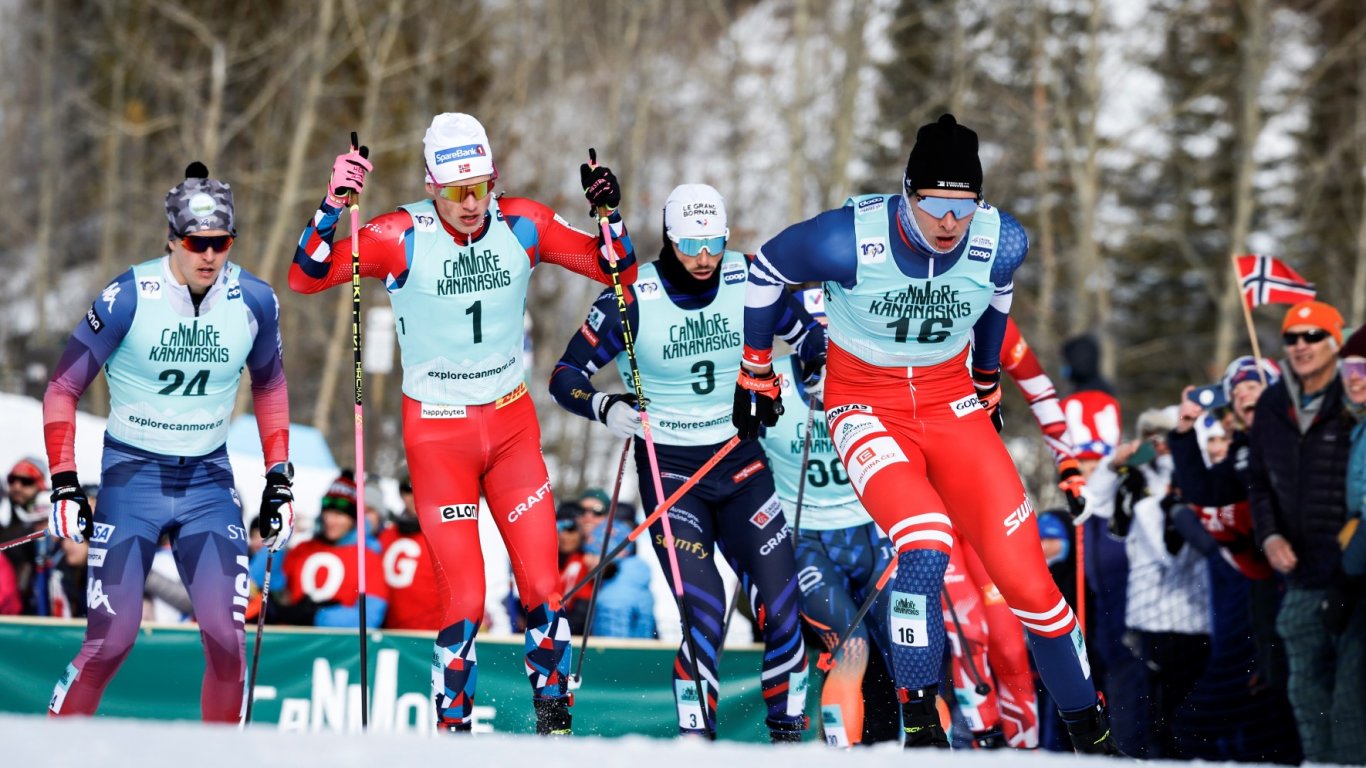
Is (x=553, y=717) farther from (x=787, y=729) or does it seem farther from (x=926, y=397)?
(x=926, y=397)

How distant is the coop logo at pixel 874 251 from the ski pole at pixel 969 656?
2.39m

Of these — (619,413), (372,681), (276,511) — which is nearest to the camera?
(276,511)

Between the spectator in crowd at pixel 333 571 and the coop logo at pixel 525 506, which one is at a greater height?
the coop logo at pixel 525 506

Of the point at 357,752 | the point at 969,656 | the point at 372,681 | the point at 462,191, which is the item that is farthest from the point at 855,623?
the point at 357,752

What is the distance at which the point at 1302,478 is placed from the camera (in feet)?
25.8

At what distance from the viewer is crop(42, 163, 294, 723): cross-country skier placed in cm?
624

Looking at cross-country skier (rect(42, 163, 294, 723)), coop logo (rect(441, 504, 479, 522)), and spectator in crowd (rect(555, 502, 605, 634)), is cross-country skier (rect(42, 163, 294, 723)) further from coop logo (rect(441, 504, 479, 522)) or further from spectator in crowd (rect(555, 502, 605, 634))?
spectator in crowd (rect(555, 502, 605, 634))

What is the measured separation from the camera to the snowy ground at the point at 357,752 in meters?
3.00

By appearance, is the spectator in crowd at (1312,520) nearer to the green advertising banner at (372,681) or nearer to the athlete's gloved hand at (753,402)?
the green advertising banner at (372,681)

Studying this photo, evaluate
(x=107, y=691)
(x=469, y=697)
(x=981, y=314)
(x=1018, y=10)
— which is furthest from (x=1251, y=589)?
(x=1018, y=10)

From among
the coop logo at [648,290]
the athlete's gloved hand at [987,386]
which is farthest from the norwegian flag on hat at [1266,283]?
the coop logo at [648,290]

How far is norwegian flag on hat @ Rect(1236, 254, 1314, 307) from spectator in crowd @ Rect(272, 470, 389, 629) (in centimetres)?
568

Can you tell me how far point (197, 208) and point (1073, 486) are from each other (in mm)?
3725

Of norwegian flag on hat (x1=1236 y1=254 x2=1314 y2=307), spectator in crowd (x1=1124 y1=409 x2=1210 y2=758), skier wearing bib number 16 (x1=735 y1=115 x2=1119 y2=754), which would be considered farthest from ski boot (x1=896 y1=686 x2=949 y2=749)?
norwegian flag on hat (x1=1236 y1=254 x2=1314 y2=307)
